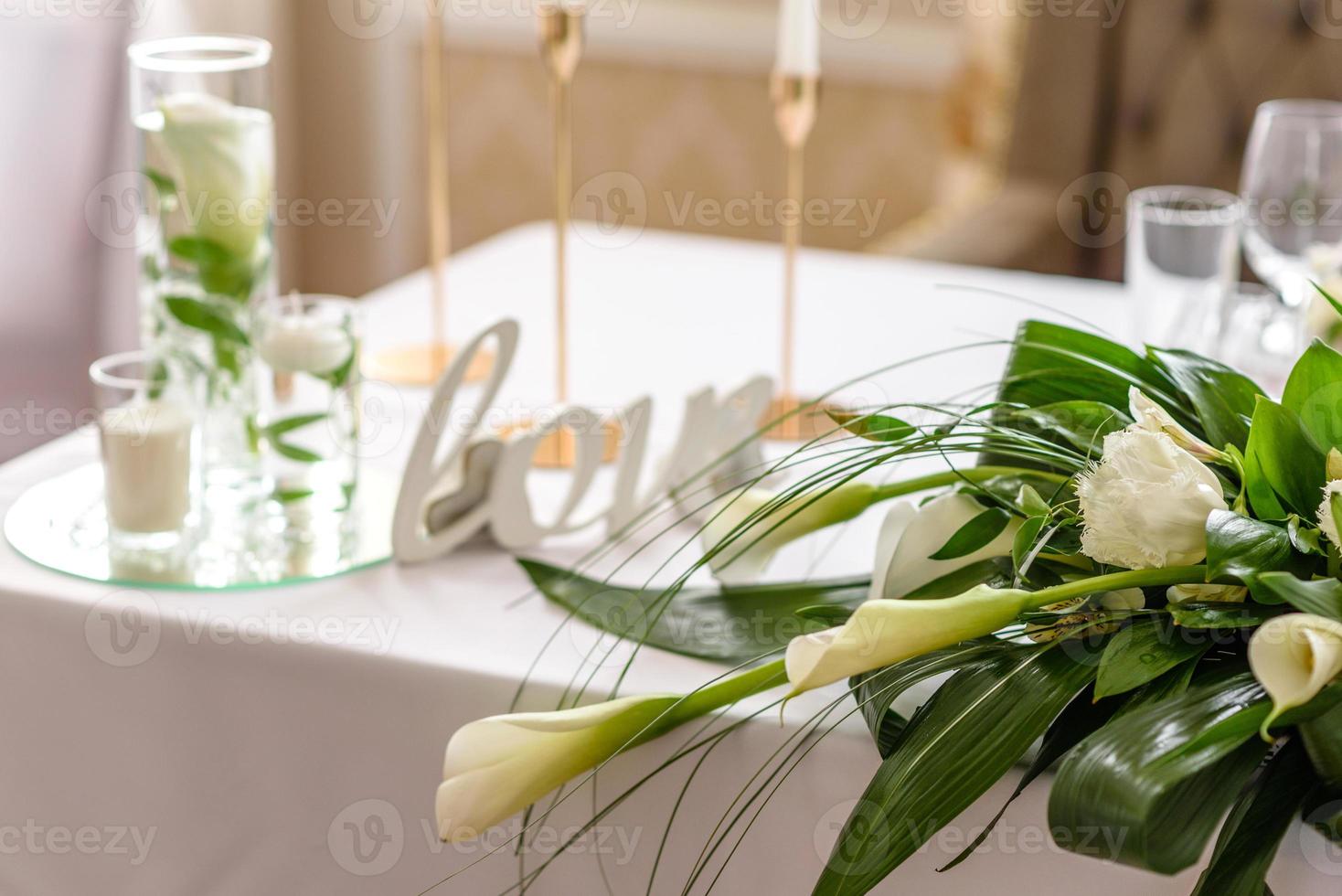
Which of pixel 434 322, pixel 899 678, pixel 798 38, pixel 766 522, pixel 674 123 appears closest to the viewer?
pixel 899 678

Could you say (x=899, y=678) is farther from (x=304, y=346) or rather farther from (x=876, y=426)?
(x=304, y=346)

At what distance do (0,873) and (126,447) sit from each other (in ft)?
0.79

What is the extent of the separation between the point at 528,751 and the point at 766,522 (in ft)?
0.69

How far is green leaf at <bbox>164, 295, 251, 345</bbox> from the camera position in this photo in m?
0.81

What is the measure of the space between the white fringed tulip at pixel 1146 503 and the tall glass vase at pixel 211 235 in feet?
1.65

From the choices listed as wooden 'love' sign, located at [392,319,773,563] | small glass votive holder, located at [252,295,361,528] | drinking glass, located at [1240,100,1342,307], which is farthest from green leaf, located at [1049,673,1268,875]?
drinking glass, located at [1240,100,1342,307]

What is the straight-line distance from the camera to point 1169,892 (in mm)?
558

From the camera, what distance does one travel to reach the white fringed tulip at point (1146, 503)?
0.49 meters

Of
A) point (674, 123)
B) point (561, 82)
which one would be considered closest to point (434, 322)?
point (561, 82)

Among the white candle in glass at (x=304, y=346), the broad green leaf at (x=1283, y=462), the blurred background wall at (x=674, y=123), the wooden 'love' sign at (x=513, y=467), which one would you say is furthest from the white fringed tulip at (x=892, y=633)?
the blurred background wall at (x=674, y=123)

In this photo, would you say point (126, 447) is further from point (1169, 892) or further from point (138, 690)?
point (1169, 892)

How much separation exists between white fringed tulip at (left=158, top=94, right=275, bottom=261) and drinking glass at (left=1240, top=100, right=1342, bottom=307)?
758 millimetres

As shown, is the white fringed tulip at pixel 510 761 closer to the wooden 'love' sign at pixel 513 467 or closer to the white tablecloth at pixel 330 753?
the white tablecloth at pixel 330 753

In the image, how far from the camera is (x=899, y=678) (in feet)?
1.77
